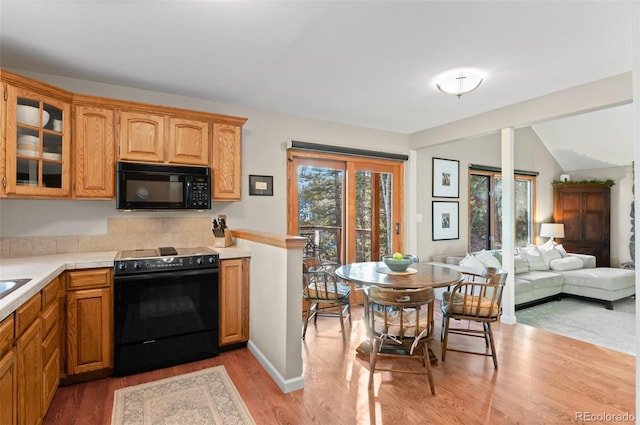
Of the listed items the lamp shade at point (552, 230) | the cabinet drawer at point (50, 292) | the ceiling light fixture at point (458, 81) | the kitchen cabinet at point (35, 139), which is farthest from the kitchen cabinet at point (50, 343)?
the lamp shade at point (552, 230)

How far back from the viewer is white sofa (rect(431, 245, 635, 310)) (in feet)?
14.9

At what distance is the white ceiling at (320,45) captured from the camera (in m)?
1.99

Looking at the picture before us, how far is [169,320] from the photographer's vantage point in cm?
275

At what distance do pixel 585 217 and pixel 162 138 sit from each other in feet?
24.6

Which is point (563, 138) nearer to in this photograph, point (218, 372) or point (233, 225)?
point (233, 225)

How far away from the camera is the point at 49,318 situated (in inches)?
82.2

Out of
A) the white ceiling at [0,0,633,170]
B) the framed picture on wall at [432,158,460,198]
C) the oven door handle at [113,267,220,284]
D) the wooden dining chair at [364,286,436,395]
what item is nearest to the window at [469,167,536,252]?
the framed picture on wall at [432,158,460,198]

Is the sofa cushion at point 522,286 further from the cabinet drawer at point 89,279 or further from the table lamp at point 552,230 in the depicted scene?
the cabinet drawer at point 89,279

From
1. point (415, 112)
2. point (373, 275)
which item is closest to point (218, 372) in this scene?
point (373, 275)

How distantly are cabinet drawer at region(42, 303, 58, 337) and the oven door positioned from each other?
0.38 meters

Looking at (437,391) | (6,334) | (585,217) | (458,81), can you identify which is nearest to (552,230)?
(585,217)

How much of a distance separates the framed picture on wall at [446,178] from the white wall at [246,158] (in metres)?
0.66

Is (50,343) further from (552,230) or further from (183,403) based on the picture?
(552,230)

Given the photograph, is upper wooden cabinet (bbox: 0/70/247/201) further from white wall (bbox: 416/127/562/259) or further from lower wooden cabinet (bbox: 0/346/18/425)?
white wall (bbox: 416/127/562/259)
